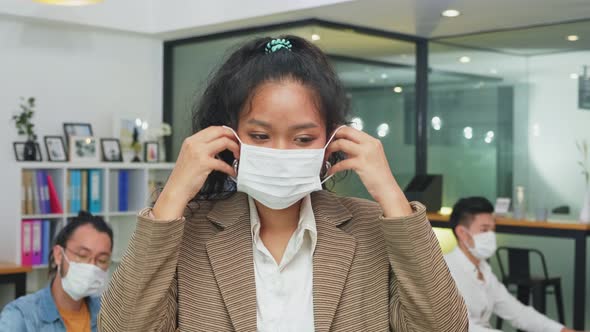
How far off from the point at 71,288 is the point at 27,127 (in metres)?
2.80

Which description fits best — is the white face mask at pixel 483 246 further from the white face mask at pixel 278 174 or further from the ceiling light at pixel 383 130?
the white face mask at pixel 278 174

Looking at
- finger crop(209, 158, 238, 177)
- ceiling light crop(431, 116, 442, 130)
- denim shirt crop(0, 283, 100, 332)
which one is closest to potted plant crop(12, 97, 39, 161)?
denim shirt crop(0, 283, 100, 332)

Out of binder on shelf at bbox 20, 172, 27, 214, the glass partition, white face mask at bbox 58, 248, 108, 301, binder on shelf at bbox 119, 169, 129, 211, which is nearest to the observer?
white face mask at bbox 58, 248, 108, 301

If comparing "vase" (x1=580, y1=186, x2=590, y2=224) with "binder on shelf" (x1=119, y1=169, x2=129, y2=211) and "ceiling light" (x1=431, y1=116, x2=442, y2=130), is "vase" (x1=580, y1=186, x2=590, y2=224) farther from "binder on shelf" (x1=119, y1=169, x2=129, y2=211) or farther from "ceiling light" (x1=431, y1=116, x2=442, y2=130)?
"binder on shelf" (x1=119, y1=169, x2=129, y2=211)

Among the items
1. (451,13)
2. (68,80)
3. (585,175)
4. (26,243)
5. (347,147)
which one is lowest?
(26,243)

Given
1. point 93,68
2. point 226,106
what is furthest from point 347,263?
point 93,68

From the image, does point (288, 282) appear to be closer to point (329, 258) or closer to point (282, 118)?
point (329, 258)

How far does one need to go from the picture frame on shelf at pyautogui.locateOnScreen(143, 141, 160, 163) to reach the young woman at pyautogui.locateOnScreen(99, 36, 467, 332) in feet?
16.6

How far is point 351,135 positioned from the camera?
4.71 ft

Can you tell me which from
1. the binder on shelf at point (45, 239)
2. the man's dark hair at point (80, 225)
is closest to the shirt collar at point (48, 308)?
the man's dark hair at point (80, 225)

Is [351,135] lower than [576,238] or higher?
higher

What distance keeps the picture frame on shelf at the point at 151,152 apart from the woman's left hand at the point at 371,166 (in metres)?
5.14

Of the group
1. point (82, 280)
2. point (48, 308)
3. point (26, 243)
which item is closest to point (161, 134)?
point (26, 243)

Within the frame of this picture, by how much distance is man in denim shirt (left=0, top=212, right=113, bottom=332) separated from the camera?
2.96 m
